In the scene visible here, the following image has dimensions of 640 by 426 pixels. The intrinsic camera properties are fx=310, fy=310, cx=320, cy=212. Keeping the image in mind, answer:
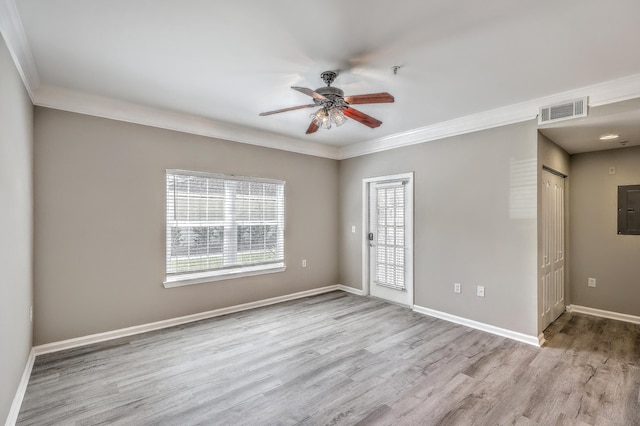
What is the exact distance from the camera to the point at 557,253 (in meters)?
4.10

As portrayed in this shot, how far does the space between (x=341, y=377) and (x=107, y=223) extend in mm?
2943

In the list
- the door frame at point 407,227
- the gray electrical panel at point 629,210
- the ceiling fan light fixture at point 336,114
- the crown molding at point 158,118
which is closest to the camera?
the ceiling fan light fixture at point 336,114

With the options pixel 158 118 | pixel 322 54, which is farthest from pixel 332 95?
pixel 158 118

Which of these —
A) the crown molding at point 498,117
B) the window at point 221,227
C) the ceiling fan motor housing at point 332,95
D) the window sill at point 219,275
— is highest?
the crown molding at point 498,117

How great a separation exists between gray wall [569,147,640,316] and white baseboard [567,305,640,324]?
0.16ft

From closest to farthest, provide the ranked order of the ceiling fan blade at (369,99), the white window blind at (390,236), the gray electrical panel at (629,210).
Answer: the ceiling fan blade at (369,99), the gray electrical panel at (629,210), the white window blind at (390,236)

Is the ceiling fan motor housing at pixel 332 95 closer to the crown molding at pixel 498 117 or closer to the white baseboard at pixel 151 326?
the crown molding at pixel 498 117

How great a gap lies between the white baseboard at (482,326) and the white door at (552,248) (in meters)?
0.38

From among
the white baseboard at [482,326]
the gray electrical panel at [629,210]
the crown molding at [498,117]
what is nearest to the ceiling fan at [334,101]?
the crown molding at [498,117]

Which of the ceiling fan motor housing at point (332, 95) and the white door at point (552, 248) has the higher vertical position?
the ceiling fan motor housing at point (332, 95)

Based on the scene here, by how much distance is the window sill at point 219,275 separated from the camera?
3885mm

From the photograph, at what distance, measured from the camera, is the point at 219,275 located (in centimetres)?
424

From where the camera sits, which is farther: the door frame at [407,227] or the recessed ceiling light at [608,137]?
the door frame at [407,227]

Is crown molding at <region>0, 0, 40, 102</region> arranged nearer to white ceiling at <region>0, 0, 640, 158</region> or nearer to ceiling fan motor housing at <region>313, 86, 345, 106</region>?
white ceiling at <region>0, 0, 640, 158</region>
